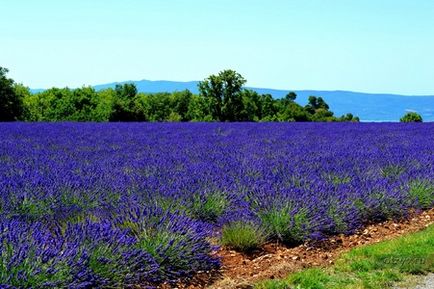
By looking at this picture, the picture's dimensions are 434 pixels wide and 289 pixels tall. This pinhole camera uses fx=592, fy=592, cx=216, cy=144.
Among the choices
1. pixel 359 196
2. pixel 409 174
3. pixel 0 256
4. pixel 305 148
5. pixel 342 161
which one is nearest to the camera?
pixel 0 256

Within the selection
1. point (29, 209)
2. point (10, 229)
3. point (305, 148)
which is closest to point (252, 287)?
point (10, 229)

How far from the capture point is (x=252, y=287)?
15.2 feet

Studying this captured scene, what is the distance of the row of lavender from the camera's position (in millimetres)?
4156

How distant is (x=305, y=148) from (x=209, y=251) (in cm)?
892

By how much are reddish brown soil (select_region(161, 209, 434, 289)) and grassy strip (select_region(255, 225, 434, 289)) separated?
0.18 m

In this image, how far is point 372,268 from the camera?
209 inches

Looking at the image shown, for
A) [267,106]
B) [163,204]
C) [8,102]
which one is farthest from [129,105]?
[163,204]

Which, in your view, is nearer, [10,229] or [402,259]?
[10,229]

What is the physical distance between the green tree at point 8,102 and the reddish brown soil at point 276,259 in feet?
129

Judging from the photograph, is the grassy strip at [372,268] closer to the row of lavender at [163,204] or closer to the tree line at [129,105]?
the row of lavender at [163,204]

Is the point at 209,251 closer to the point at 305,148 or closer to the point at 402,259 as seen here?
the point at 402,259

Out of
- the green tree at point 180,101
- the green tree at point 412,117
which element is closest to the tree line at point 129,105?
the green tree at point 412,117

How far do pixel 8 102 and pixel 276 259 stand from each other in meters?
41.1

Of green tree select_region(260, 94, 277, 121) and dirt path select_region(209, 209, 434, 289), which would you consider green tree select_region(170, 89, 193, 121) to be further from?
dirt path select_region(209, 209, 434, 289)
